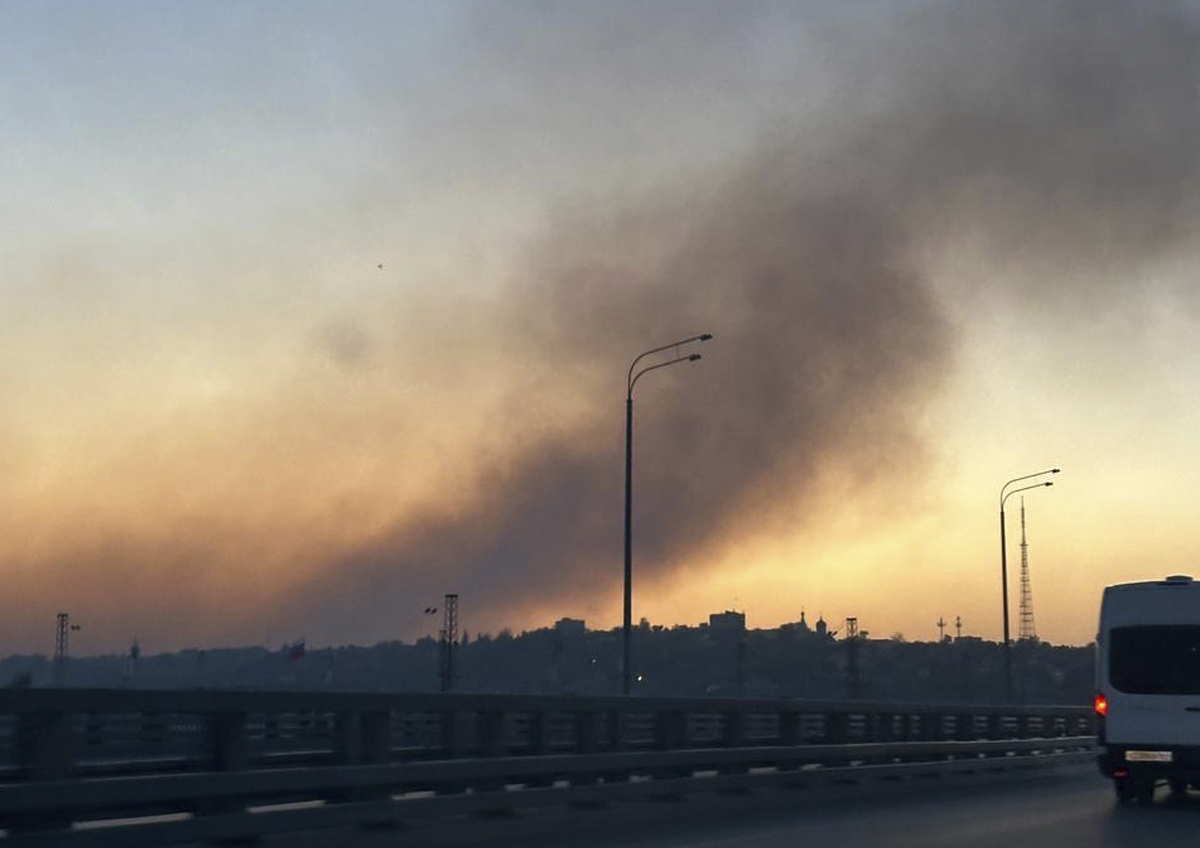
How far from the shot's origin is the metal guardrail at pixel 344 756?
10.4 meters

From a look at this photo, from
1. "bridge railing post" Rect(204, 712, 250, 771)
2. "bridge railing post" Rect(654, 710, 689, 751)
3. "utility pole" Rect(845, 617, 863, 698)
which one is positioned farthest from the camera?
"utility pole" Rect(845, 617, 863, 698)

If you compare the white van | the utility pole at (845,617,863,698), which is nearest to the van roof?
the white van

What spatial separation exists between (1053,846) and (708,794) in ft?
14.5

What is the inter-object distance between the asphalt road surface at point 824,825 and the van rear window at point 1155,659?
64.1 inches

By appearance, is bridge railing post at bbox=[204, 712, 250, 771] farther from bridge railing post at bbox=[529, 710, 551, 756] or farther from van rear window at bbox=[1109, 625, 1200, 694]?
van rear window at bbox=[1109, 625, 1200, 694]

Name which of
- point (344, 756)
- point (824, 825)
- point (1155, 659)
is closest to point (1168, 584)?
point (1155, 659)

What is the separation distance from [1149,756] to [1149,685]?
38.2 inches

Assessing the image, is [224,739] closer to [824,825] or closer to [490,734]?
[490,734]

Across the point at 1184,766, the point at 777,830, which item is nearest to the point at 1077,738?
the point at 1184,766

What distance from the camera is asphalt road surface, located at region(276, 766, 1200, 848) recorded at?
1441cm

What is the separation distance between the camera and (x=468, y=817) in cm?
1439

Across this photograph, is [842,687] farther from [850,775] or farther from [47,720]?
[47,720]

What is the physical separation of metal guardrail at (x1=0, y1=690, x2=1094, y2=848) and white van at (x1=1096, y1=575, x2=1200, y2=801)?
12.4 feet

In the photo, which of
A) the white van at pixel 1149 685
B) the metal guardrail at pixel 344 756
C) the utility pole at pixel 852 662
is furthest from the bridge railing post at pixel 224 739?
the utility pole at pixel 852 662
